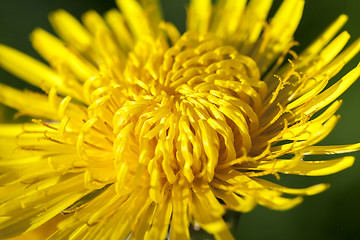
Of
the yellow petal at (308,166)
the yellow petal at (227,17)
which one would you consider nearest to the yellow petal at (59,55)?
the yellow petal at (227,17)

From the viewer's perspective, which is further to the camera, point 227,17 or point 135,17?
point 135,17

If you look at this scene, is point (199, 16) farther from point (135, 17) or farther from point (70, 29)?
point (70, 29)

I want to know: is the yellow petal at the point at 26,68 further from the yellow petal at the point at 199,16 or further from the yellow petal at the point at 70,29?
the yellow petal at the point at 199,16

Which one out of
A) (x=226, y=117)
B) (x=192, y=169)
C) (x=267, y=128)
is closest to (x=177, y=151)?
(x=192, y=169)

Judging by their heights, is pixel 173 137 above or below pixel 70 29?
below

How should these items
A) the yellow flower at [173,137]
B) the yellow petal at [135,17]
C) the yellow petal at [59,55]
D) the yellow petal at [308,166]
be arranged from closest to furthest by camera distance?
the yellow petal at [308,166] < the yellow flower at [173,137] < the yellow petal at [59,55] < the yellow petal at [135,17]

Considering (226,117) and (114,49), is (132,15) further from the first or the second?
(226,117)

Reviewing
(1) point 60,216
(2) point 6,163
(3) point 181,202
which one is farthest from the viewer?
(2) point 6,163

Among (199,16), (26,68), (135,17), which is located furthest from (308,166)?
(26,68)

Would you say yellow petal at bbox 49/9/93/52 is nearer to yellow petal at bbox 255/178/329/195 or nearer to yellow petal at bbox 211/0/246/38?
yellow petal at bbox 211/0/246/38
